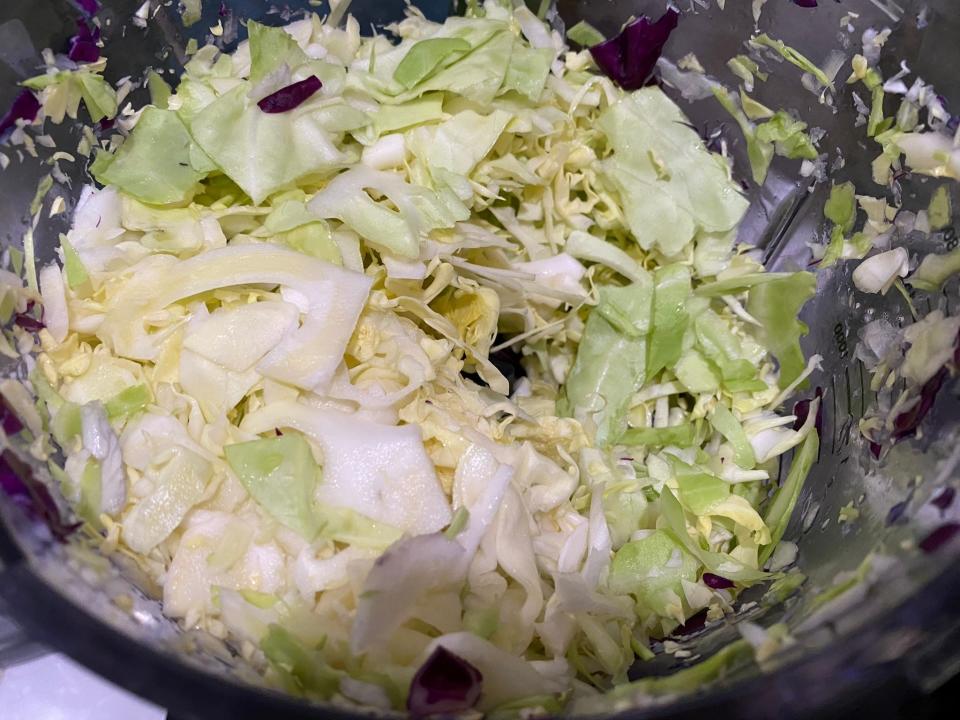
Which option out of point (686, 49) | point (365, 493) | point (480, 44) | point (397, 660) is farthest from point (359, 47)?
point (397, 660)

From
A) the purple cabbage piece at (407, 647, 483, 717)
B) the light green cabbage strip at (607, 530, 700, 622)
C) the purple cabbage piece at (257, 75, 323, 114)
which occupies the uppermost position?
the purple cabbage piece at (257, 75, 323, 114)

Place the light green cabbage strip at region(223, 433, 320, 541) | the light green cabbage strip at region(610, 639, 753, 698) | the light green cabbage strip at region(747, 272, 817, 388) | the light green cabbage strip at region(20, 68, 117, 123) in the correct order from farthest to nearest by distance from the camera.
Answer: the light green cabbage strip at region(747, 272, 817, 388) < the light green cabbage strip at region(20, 68, 117, 123) < the light green cabbage strip at region(223, 433, 320, 541) < the light green cabbage strip at region(610, 639, 753, 698)

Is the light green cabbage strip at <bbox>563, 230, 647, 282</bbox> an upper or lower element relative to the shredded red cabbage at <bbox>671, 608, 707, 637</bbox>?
upper

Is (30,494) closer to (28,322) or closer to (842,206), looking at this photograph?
(28,322)

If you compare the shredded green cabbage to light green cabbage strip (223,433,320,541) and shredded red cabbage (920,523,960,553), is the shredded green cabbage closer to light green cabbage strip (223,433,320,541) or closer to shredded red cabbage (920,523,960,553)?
light green cabbage strip (223,433,320,541)

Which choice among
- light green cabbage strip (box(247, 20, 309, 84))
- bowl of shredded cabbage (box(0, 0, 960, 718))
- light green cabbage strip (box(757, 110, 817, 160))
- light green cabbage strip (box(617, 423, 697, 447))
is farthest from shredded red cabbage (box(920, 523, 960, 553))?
light green cabbage strip (box(247, 20, 309, 84))

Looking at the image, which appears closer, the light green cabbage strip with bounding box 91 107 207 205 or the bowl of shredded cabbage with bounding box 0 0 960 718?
the bowl of shredded cabbage with bounding box 0 0 960 718
